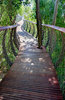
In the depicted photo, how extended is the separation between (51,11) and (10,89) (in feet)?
34.2

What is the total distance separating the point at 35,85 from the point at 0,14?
367 inches

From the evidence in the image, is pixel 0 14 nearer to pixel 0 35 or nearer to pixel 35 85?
pixel 0 35

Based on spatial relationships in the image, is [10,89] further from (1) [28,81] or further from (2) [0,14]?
(2) [0,14]

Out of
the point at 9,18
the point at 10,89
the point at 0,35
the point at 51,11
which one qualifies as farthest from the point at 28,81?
the point at 51,11

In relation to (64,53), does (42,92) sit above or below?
below

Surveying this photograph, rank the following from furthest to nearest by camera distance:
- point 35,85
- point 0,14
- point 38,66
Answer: point 0,14, point 38,66, point 35,85

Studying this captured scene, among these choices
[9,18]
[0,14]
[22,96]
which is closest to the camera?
[22,96]

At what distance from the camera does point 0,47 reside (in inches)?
111

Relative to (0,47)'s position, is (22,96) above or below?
below

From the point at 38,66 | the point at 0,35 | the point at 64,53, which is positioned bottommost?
the point at 38,66

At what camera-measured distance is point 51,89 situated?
2.22m

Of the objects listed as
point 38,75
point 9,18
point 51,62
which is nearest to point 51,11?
point 9,18

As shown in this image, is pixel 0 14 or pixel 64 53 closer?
pixel 64 53

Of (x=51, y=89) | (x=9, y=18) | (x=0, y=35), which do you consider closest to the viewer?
(x=51, y=89)
